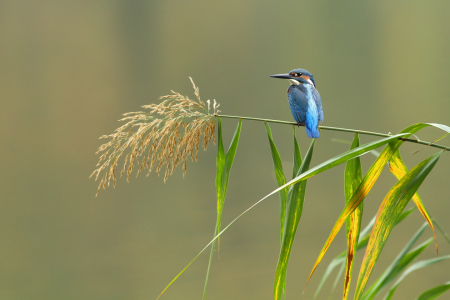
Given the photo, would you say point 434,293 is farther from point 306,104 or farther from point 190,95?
point 190,95

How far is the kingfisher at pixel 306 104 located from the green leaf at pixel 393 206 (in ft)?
0.76

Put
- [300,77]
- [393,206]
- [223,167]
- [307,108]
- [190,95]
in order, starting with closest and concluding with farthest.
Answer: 1. [393,206]
2. [223,167]
3. [307,108]
4. [300,77]
5. [190,95]

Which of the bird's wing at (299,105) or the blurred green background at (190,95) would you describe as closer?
the bird's wing at (299,105)

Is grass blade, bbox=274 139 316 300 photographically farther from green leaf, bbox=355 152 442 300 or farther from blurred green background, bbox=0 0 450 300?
blurred green background, bbox=0 0 450 300

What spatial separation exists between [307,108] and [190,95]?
1.18 meters

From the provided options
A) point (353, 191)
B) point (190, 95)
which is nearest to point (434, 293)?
point (353, 191)

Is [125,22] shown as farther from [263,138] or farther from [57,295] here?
[57,295]

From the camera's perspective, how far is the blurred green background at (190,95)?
1658mm

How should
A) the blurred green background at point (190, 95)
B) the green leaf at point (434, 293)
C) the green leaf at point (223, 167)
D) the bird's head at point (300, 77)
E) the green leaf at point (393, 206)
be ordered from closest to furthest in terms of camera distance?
the green leaf at point (393, 206)
the green leaf at point (223, 167)
the green leaf at point (434, 293)
the bird's head at point (300, 77)
the blurred green background at point (190, 95)

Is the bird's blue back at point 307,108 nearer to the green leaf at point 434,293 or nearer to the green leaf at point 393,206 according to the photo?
the green leaf at point 393,206

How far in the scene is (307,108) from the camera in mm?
714

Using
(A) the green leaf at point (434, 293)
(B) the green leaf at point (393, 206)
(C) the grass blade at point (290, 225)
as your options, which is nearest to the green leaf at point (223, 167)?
(C) the grass blade at point (290, 225)

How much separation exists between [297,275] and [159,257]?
0.65m

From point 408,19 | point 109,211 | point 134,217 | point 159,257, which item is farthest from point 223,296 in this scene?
point 408,19
